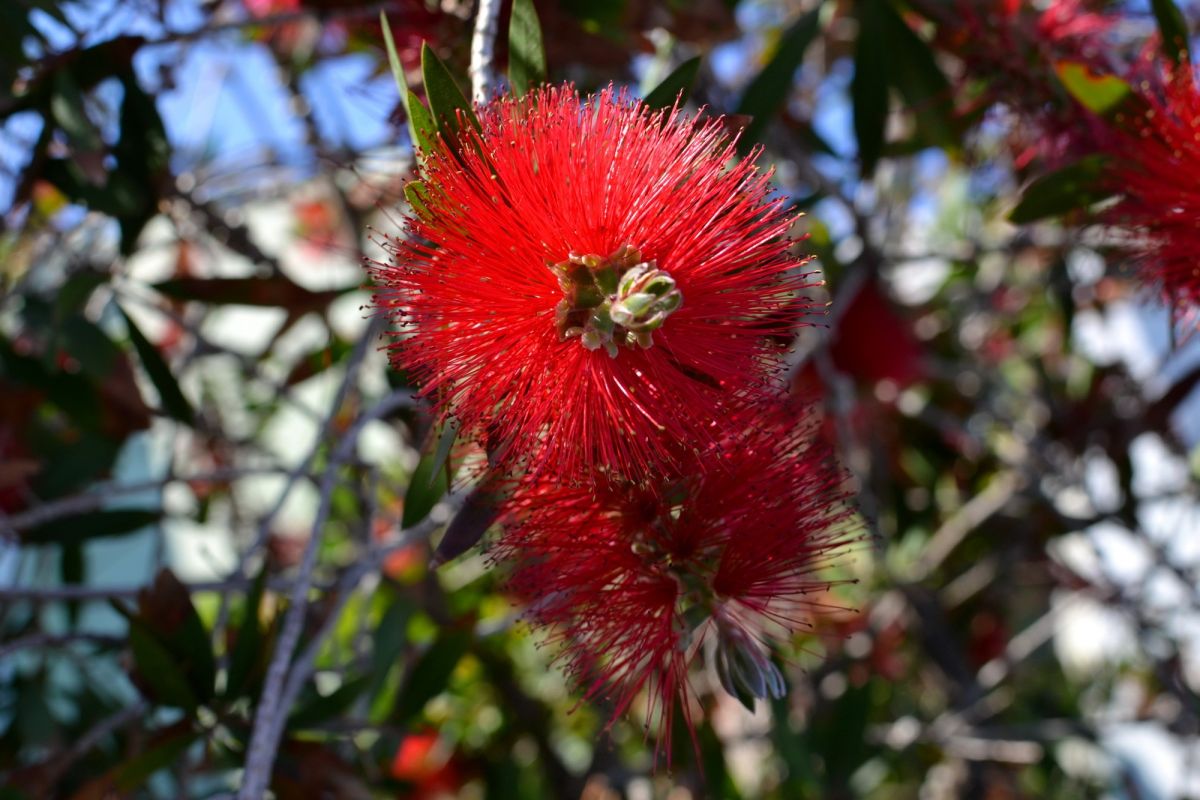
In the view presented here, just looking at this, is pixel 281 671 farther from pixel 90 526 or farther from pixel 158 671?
pixel 90 526

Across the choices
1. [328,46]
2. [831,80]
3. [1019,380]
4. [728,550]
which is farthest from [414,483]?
[1019,380]

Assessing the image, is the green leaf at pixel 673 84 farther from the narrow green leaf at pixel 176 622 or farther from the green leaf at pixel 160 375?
the green leaf at pixel 160 375

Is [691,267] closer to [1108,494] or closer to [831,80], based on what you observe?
[831,80]

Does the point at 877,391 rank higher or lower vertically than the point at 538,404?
lower

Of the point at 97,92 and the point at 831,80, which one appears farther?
the point at 831,80

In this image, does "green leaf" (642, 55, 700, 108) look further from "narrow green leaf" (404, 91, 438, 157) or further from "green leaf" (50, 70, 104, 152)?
"green leaf" (50, 70, 104, 152)

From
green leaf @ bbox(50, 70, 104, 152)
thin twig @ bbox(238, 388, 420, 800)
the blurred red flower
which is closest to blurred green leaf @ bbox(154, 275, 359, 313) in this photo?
green leaf @ bbox(50, 70, 104, 152)

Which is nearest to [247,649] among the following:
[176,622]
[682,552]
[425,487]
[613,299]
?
[176,622]
